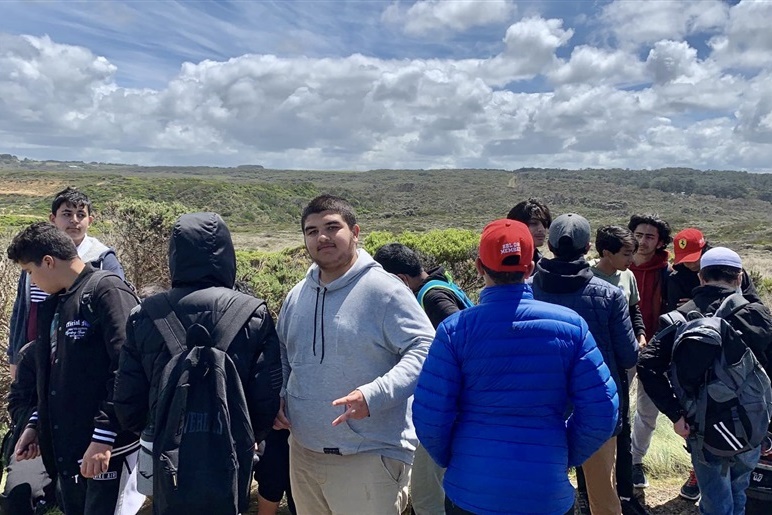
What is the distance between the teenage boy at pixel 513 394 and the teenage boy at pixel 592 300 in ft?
3.05

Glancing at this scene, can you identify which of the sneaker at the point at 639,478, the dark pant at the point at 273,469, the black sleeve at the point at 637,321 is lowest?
the sneaker at the point at 639,478

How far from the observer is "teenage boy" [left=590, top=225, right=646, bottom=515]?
11.3ft

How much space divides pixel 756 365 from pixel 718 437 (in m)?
0.41

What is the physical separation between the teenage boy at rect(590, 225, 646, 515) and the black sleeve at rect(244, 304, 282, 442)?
6.66ft

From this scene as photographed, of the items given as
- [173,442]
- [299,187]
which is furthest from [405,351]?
[299,187]

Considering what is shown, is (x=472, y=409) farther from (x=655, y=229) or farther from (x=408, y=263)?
(x=655, y=229)

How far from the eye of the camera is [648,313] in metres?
4.41

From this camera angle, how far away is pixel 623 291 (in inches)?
135

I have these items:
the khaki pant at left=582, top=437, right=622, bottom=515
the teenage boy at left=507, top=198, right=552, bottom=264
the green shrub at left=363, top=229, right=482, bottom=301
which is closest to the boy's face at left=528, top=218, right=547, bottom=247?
the teenage boy at left=507, top=198, right=552, bottom=264

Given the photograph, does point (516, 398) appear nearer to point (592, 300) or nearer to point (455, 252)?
point (592, 300)

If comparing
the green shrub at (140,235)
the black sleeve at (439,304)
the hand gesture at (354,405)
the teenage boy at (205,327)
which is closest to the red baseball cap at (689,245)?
the black sleeve at (439,304)

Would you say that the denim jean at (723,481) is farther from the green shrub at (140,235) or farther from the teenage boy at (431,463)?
the green shrub at (140,235)

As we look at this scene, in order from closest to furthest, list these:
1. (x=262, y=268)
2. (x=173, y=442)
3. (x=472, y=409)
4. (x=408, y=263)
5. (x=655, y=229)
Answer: (x=173, y=442), (x=472, y=409), (x=408, y=263), (x=655, y=229), (x=262, y=268)

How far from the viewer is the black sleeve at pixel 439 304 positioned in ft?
10.4
